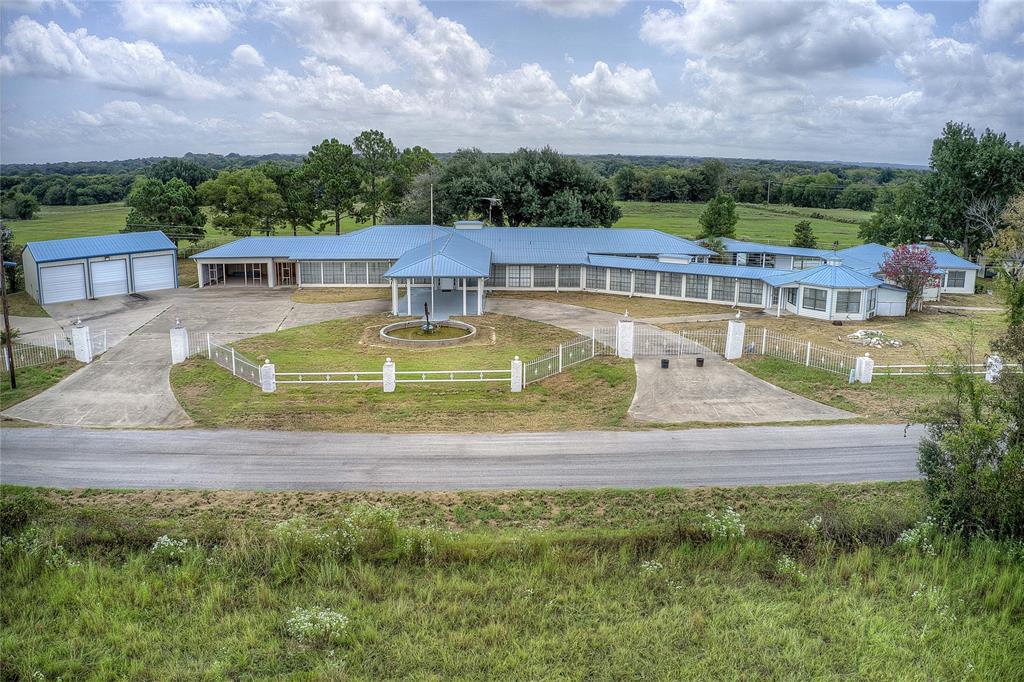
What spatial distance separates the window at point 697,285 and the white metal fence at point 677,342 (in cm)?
951

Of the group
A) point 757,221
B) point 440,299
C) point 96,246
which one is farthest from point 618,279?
point 757,221

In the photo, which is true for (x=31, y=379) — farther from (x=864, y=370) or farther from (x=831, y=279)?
(x=831, y=279)

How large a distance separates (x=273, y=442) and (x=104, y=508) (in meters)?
4.87

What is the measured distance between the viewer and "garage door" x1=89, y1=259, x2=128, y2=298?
1743 inches

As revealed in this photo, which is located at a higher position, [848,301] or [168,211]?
[168,211]

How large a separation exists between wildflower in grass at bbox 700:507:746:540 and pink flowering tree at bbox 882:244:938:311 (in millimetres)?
31550

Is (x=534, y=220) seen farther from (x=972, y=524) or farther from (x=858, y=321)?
(x=972, y=524)

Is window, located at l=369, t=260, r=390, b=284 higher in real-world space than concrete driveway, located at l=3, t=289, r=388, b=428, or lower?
higher

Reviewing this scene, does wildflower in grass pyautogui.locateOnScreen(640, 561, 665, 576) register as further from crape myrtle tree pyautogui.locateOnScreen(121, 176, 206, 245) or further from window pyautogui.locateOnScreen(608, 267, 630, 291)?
crape myrtle tree pyautogui.locateOnScreen(121, 176, 206, 245)

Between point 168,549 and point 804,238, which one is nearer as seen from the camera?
point 168,549

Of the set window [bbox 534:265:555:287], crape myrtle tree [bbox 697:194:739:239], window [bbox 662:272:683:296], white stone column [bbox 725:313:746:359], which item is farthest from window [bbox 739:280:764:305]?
crape myrtle tree [bbox 697:194:739:239]

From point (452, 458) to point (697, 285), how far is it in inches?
1163

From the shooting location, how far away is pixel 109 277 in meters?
45.0

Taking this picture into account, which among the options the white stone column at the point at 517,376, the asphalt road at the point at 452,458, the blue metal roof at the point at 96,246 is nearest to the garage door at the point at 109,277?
the blue metal roof at the point at 96,246
